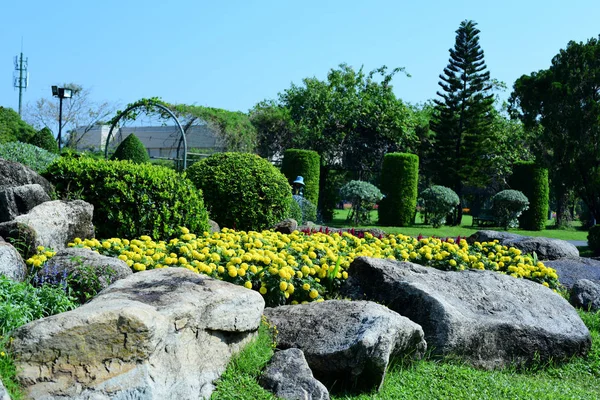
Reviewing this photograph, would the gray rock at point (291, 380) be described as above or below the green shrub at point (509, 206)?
below

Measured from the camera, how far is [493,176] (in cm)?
3098

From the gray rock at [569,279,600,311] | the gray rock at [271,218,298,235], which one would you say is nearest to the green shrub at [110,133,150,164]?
the gray rock at [271,218,298,235]

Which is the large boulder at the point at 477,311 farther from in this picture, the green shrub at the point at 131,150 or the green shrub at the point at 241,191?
the green shrub at the point at 131,150

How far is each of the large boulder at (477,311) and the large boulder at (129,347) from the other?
195 centimetres

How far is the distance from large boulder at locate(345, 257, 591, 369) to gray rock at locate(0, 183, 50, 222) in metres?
3.53

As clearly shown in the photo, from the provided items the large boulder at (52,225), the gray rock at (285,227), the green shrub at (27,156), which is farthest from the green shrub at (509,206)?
the large boulder at (52,225)

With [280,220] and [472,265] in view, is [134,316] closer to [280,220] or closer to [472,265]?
[472,265]

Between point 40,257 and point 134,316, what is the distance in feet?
8.00

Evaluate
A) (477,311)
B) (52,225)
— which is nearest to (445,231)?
(477,311)

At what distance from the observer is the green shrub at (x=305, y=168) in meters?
22.2

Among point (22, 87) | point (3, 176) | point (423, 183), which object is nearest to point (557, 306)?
point (3, 176)

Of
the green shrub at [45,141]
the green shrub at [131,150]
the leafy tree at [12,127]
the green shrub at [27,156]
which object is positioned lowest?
the green shrub at [27,156]

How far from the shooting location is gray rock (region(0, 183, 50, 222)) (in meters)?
6.44

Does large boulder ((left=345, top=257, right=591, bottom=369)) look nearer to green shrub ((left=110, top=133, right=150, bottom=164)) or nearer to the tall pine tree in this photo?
green shrub ((left=110, top=133, right=150, bottom=164))
